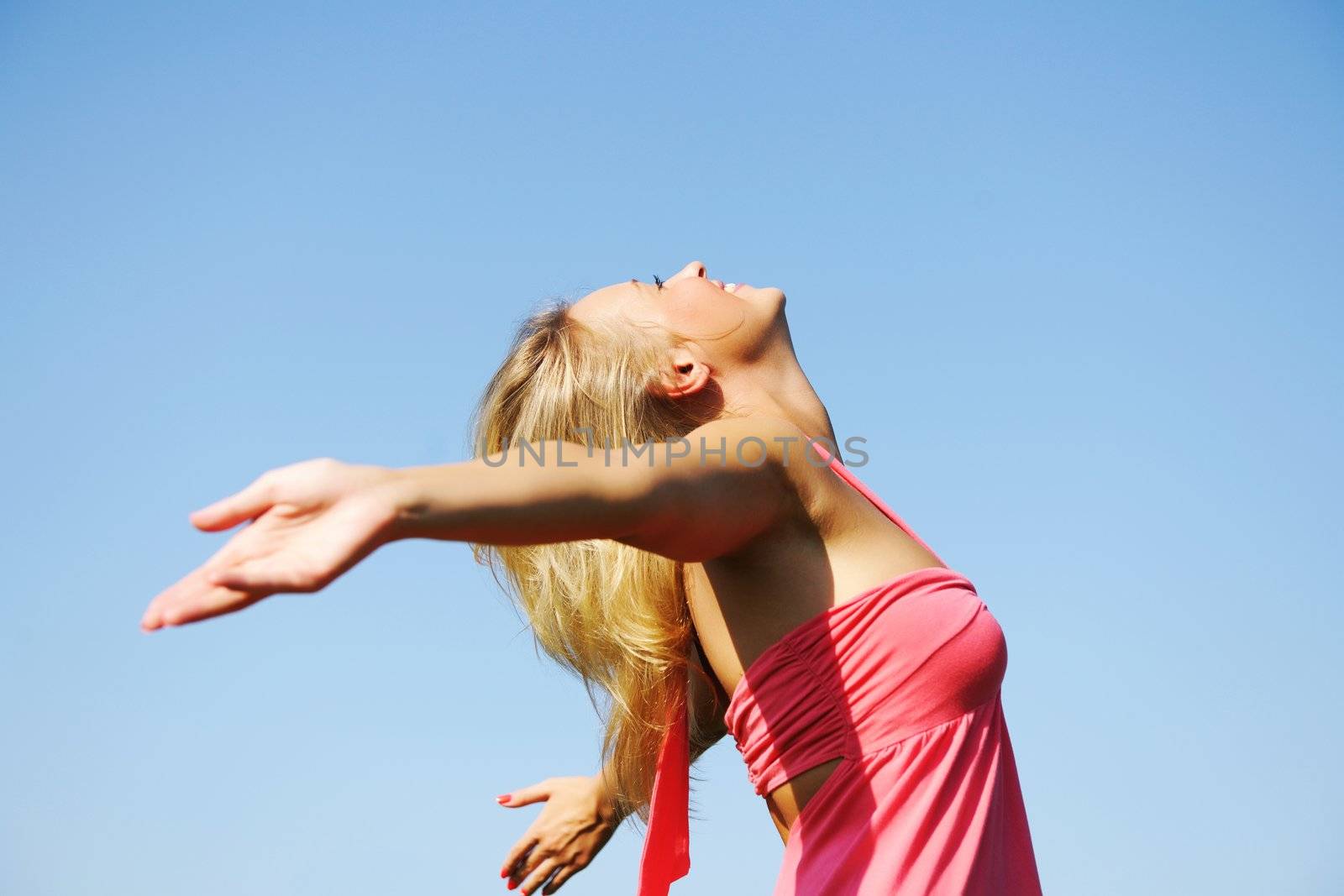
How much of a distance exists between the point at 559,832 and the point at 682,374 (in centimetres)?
166

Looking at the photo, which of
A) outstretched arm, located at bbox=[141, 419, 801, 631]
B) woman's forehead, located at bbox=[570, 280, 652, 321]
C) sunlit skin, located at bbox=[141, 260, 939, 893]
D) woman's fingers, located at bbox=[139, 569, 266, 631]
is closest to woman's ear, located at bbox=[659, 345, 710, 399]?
sunlit skin, located at bbox=[141, 260, 939, 893]

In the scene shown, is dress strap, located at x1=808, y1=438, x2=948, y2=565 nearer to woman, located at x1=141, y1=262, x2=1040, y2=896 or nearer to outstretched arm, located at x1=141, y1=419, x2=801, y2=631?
woman, located at x1=141, y1=262, x2=1040, y2=896

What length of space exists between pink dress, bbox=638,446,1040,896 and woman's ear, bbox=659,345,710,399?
1.62ft

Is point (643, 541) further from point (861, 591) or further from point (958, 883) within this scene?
point (958, 883)

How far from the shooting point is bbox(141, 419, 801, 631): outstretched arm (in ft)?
6.09

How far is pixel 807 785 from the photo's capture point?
290cm

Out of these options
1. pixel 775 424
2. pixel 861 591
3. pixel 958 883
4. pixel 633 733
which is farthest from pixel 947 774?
pixel 633 733

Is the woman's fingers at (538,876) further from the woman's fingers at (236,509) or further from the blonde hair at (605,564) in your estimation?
the woman's fingers at (236,509)

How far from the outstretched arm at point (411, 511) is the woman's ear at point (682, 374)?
962mm

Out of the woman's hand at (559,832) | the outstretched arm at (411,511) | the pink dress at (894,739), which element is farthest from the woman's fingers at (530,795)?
the outstretched arm at (411,511)

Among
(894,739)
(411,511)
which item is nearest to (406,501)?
(411,511)

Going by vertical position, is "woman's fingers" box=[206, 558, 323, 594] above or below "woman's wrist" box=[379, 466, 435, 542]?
below

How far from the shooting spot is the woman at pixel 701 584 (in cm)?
196

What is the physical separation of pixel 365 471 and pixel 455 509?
0.15 metres
